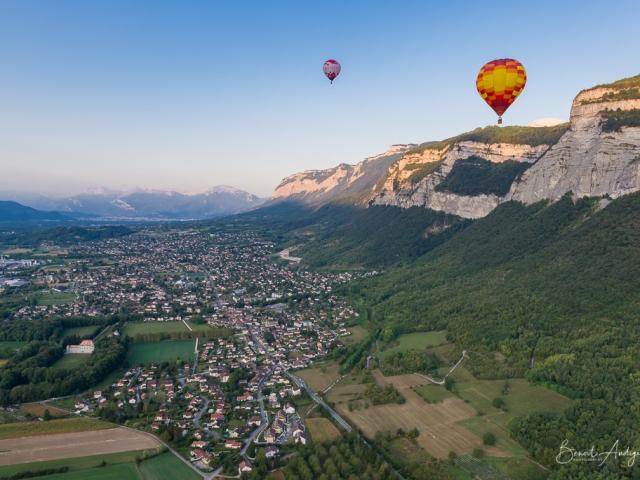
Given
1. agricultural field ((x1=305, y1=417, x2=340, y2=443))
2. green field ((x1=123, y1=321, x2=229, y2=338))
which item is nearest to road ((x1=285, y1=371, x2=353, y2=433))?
agricultural field ((x1=305, y1=417, x2=340, y2=443))

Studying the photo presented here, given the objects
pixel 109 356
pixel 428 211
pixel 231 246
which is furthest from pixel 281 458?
pixel 231 246

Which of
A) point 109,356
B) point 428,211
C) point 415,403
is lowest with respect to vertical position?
point 415,403

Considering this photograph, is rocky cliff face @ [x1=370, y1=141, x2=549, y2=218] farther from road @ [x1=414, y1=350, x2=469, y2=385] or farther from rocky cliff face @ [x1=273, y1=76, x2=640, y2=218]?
road @ [x1=414, y1=350, x2=469, y2=385]

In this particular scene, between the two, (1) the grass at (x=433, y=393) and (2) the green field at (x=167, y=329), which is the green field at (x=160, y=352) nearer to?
(2) the green field at (x=167, y=329)

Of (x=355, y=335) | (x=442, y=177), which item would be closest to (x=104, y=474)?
(x=355, y=335)

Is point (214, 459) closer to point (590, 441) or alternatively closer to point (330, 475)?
point (330, 475)

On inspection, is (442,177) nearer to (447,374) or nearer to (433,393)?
(447,374)
